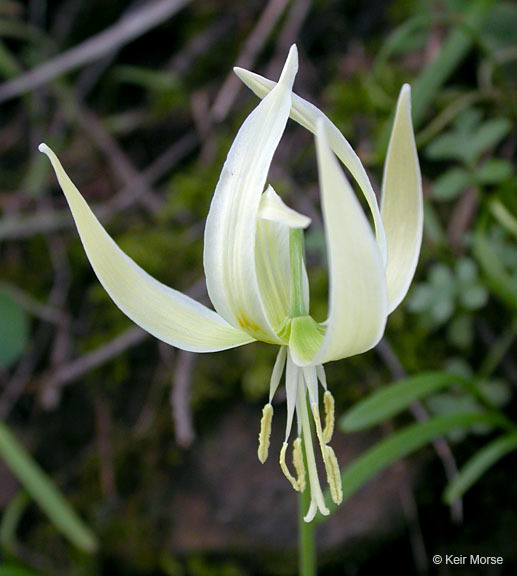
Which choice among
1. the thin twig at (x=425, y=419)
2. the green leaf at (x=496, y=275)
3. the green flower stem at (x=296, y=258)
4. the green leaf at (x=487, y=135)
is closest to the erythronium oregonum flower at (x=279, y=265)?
the green flower stem at (x=296, y=258)

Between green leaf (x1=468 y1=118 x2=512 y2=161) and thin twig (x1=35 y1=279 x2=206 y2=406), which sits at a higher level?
green leaf (x1=468 y1=118 x2=512 y2=161)

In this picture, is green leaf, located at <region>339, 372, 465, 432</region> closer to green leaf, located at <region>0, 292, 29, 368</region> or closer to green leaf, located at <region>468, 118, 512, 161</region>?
green leaf, located at <region>468, 118, 512, 161</region>

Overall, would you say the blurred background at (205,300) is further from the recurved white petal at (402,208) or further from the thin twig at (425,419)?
the recurved white petal at (402,208)

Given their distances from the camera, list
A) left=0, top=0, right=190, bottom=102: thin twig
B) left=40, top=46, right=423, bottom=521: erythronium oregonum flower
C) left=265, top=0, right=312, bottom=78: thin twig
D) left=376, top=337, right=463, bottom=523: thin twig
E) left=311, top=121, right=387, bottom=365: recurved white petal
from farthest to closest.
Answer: left=265, top=0, right=312, bottom=78: thin twig → left=0, top=0, right=190, bottom=102: thin twig → left=376, top=337, right=463, bottom=523: thin twig → left=40, top=46, right=423, bottom=521: erythronium oregonum flower → left=311, top=121, right=387, bottom=365: recurved white petal

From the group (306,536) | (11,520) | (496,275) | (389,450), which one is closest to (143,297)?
(306,536)

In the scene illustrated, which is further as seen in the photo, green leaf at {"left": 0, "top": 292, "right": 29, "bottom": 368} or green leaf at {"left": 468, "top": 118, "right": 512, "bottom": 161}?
green leaf at {"left": 0, "top": 292, "right": 29, "bottom": 368}

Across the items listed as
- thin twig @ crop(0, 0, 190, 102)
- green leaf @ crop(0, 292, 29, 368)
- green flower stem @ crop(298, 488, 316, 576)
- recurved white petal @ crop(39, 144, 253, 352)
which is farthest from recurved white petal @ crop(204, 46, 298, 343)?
thin twig @ crop(0, 0, 190, 102)

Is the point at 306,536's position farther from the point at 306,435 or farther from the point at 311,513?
the point at 306,435
